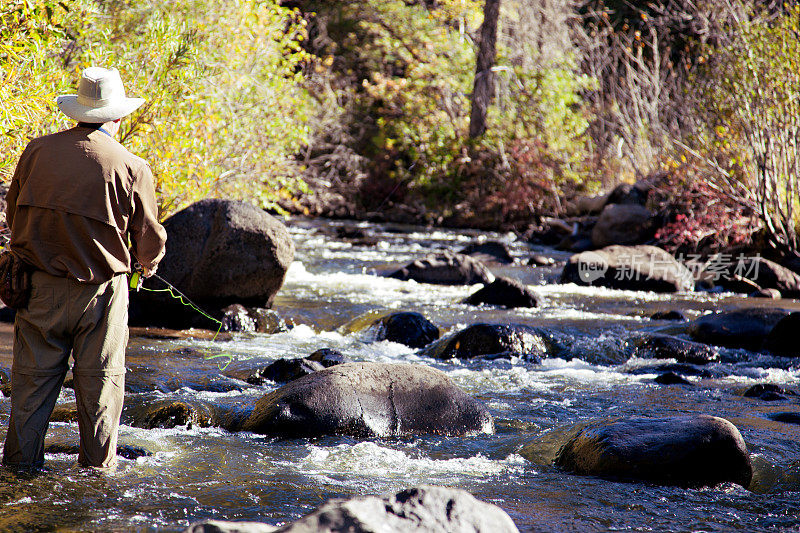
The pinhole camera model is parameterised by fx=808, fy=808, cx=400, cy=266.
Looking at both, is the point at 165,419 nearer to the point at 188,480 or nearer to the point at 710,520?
the point at 188,480

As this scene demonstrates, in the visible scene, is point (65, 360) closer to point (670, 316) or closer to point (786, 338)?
point (786, 338)

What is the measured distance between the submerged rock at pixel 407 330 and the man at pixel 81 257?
15.8 feet

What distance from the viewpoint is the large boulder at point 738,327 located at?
28.3 feet

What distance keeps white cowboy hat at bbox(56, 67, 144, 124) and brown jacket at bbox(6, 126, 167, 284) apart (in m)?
0.08

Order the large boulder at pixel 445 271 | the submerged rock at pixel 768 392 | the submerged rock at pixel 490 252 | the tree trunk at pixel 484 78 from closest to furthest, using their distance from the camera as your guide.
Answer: the submerged rock at pixel 768 392 < the large boulder at pixel 445 271 < the submerged rock at pixel 490 252 < the tree trunk at pixel 484 78

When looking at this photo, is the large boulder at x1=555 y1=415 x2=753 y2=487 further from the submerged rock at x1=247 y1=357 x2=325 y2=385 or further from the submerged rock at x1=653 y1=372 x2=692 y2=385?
the submerged rock at x1=247 y1=357 x2=325 y2=385

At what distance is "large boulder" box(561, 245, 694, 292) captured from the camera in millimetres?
12234

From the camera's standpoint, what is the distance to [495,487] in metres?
4.35

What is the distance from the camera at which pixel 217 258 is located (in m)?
9.02

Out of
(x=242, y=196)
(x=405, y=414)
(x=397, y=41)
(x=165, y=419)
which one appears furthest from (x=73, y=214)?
(x=397, y=41)

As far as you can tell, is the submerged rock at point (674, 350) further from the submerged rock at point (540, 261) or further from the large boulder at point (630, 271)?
the submerged rock at point (540, 261)

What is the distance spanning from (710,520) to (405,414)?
6.82 feet

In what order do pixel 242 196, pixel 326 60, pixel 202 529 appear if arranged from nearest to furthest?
pixel 202 529 < pixel 242 196 < pixel 326 60

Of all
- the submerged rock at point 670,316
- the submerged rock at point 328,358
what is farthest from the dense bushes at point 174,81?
the submerged rock at point 670,316
